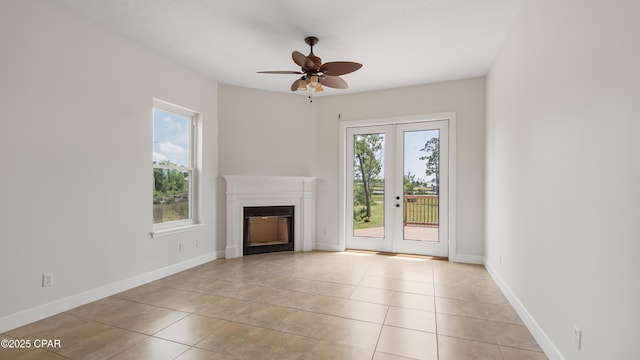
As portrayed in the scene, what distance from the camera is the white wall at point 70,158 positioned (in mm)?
2553

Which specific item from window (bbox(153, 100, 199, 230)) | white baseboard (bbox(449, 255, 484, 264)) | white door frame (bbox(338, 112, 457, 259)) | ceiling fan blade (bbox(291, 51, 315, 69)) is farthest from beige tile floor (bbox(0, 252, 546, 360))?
ceiling fan blade (bbox(291, 51, 315, 69))

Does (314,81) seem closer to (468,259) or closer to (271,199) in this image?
(271,199)

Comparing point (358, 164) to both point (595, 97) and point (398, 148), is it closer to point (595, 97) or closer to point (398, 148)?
point (398, 148)

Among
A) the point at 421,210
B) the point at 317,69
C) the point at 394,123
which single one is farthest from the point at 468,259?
the point at 317,69

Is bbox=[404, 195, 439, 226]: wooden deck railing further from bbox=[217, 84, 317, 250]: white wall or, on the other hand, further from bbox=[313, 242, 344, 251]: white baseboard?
bbox=[217, 84, 317, 250]: white wall

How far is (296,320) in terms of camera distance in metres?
2.72

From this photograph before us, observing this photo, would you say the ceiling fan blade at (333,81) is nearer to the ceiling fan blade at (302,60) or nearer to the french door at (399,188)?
the ceiling fan blade at (302,60)

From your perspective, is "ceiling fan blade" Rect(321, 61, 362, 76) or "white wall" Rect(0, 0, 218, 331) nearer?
"white wall" Rect(0, 0, 218, 331)

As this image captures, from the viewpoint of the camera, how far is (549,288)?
7.16ft

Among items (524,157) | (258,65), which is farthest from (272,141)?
(524,157)

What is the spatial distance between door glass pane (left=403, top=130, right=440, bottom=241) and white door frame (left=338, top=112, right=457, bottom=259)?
0.22 meters

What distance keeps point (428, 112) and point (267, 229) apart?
3.44 metres

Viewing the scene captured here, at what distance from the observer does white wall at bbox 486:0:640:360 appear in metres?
1.37

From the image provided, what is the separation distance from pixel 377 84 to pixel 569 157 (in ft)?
11.5
